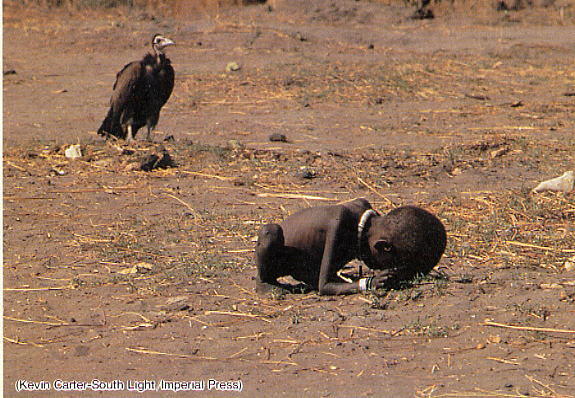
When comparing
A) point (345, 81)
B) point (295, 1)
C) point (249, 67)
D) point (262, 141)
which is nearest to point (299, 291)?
point (262, 141)

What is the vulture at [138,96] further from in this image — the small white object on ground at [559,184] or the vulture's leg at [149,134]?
the small white object on ground at [559,184]

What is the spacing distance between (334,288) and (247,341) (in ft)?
2.28

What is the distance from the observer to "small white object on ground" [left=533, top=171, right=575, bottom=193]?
7539mm

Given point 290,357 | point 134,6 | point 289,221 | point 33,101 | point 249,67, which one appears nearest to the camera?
point 290,357

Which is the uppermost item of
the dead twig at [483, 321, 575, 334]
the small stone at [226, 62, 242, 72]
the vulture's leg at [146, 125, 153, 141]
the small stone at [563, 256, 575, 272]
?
the small stone at [226, 62, 242, 72]

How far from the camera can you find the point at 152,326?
5.12 meters

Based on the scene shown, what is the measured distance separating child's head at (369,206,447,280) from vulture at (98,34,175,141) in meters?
6.18

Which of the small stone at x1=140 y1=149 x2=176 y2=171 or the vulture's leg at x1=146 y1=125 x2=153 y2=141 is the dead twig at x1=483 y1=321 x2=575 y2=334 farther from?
the vulture's leg at x1=146 y1=125 x2=153 y2=141

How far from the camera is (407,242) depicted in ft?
16.4

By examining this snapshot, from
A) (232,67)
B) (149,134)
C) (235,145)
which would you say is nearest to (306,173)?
(235,145)

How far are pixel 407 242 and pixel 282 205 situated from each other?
2852 millimetres

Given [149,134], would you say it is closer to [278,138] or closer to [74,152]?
[74,152]

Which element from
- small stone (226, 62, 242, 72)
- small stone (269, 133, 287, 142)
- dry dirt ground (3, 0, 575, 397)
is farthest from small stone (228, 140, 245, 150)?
small stone (226, 62, 242, 72)

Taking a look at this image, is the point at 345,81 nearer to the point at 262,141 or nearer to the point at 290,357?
the point at 262,141
